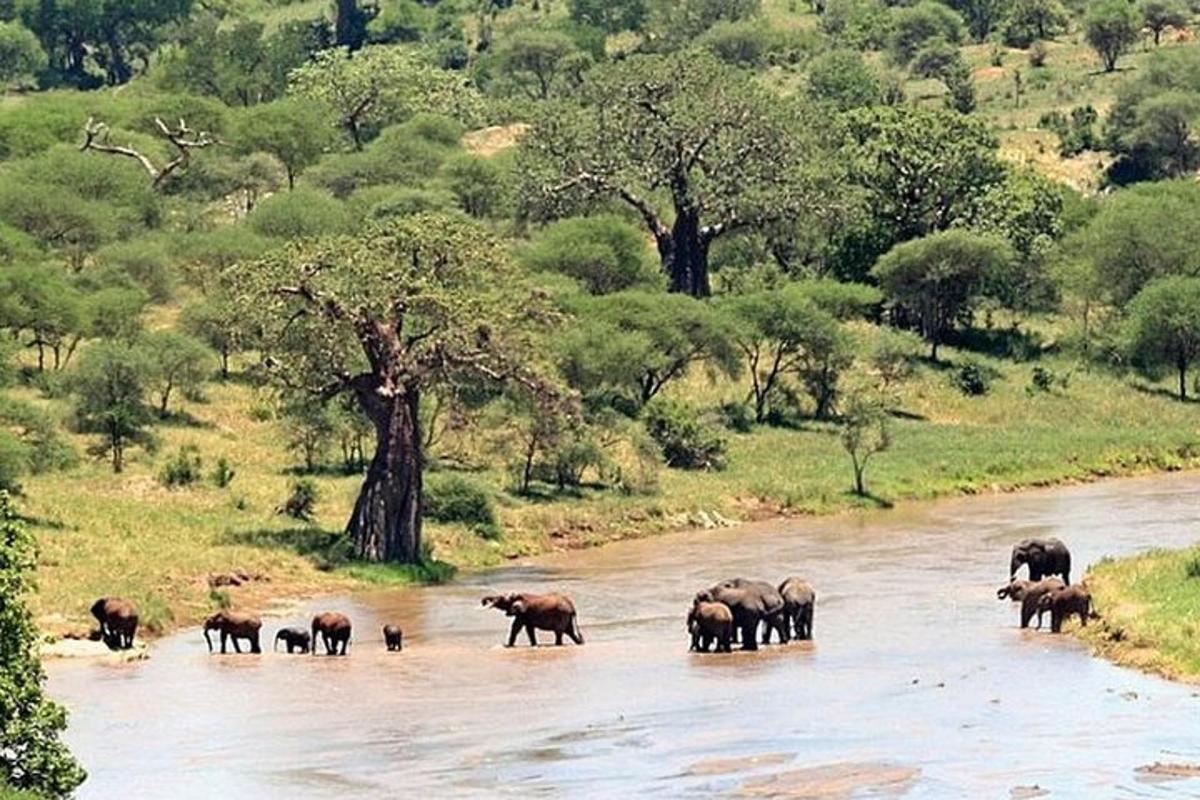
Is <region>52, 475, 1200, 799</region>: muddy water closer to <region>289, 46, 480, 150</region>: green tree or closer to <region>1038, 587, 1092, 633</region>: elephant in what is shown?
<region>1038, 587, 1092, 633</region>: elephant

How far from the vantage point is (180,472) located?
59.0 metres

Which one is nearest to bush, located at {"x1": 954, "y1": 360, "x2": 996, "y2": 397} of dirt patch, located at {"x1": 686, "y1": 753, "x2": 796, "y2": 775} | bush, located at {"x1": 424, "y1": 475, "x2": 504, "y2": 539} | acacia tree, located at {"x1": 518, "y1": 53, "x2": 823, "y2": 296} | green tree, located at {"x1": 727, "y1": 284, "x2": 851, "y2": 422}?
green tree, located at {"x1": 727, "y1": 284, "x2": 851, "y2": 422}

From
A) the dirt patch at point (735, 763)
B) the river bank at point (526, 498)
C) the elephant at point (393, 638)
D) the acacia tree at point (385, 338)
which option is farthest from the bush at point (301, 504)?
the dirt patch at point (735, 763)

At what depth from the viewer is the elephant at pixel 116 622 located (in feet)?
137

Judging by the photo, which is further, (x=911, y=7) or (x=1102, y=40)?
(x=911, y=7)

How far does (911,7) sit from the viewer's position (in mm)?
158375

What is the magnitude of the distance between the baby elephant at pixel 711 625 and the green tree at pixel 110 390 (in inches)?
946

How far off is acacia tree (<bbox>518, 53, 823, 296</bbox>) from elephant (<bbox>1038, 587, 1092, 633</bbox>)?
4725cm

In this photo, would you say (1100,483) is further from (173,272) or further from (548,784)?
(548,784)

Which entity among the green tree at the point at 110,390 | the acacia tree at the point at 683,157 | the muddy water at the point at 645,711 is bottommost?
the muddy water at the point at 645,711

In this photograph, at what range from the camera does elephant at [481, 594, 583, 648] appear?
42.6 metres

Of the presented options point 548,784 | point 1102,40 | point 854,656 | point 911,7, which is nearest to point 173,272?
point 854,656

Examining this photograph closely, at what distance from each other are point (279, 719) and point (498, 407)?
30486 mm

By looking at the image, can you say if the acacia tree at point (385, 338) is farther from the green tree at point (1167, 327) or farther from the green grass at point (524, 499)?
the green tree at point (1167, 327)
